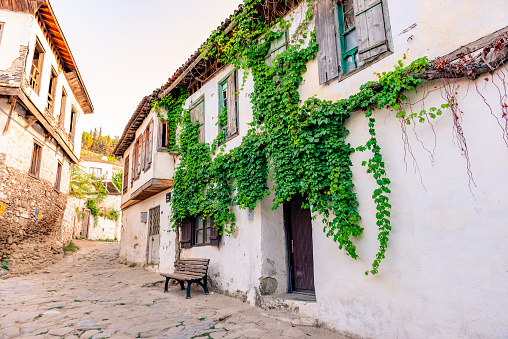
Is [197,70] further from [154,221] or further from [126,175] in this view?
[126,175]

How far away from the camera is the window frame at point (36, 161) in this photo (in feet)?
36.2

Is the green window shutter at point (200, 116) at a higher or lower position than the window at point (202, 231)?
higher

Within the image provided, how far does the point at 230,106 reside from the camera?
24.7ft

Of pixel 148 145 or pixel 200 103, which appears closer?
pixel 200 103

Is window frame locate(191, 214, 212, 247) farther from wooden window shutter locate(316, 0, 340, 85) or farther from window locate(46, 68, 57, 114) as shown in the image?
window locate(46, 68, 57, 114)

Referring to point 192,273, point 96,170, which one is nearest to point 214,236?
point 192,273

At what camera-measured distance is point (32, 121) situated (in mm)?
10438

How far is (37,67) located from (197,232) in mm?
8146

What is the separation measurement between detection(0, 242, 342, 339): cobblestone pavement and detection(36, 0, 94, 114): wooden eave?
26.9ft

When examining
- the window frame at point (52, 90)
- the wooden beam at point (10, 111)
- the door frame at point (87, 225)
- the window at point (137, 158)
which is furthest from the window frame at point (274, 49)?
the door frame at point (87, 225)

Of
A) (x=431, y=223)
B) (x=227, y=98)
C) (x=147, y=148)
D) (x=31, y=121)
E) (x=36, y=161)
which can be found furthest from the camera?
(x=36, y=161)

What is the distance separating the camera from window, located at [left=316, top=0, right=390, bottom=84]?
4.46m

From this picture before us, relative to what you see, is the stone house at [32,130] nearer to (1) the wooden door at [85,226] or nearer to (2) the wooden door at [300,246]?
(2) the wooden door at [300,246]

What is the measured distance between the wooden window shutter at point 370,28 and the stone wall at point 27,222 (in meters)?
9.92
